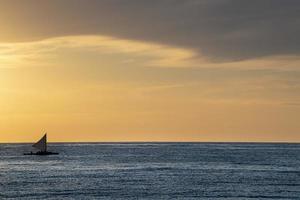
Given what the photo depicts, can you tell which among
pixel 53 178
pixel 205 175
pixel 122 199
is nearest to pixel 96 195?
pixel 122 199

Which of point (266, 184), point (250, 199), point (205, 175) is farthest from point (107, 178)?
point (250, 199)

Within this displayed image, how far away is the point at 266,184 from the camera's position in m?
116

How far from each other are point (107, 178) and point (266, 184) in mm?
32828

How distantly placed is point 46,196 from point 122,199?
11481mm

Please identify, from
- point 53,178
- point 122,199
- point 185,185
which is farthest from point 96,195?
point 53,178

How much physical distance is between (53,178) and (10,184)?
45.5ft

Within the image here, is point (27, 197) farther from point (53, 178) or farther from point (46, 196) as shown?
point (53, 178)

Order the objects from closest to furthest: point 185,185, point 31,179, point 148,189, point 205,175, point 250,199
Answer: point 250,199 < point 148,189 < point 185,185 < point 31,179 < point 205,175

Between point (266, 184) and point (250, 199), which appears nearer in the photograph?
point (250, 199)

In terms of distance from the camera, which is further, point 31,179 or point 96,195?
point 31,179

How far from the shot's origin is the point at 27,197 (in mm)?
96500

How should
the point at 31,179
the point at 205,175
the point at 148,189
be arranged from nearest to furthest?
the point at 148,189 → the point at 31,179 → the point at 205,175

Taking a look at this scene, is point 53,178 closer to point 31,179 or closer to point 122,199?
point 31,179

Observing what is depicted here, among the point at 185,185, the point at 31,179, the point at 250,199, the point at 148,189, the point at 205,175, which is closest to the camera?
the point at 250,199
